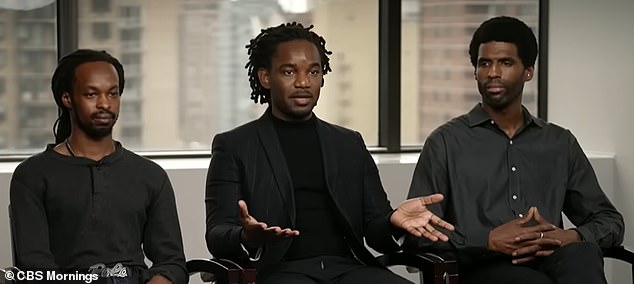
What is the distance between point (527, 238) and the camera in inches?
138

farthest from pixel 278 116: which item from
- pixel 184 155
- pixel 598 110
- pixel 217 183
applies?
pixel 598 110

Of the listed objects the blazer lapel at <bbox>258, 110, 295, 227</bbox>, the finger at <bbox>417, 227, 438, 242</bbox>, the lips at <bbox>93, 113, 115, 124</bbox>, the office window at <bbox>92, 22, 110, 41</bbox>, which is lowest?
the finger at <bbox>417, 227, 438, 242</bbox>

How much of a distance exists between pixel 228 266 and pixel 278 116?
2.10ft

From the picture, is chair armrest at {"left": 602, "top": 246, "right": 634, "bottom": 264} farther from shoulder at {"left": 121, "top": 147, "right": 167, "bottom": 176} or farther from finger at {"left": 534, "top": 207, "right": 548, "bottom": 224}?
shoulder at {"left": 121, "top": 147, "right": 167, "bottom": 176}

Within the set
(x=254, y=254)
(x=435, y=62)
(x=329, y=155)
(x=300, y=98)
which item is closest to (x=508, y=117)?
(x=329, y=155)

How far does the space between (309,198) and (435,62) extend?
1886 millimetres

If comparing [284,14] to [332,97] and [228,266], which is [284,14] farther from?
[228,266]

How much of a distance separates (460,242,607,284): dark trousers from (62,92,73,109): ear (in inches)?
55.5

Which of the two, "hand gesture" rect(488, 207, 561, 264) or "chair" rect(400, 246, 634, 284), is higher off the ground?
"hand gesture" rect(488, 207, 561, 264)

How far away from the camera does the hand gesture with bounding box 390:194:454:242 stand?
323cm

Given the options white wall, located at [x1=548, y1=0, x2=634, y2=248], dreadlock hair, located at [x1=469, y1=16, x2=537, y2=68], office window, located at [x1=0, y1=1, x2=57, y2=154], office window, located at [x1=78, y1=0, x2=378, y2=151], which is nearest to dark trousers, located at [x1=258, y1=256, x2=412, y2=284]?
dreadlock hair, located at [x1=469, y1=16, x2=537, y2=68]

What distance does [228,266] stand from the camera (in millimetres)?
3191

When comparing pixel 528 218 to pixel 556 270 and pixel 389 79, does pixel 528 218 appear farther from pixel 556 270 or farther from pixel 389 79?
pixel 389 79

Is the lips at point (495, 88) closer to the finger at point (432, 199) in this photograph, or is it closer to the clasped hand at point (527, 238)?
the clasped hand at point (527, 238)
